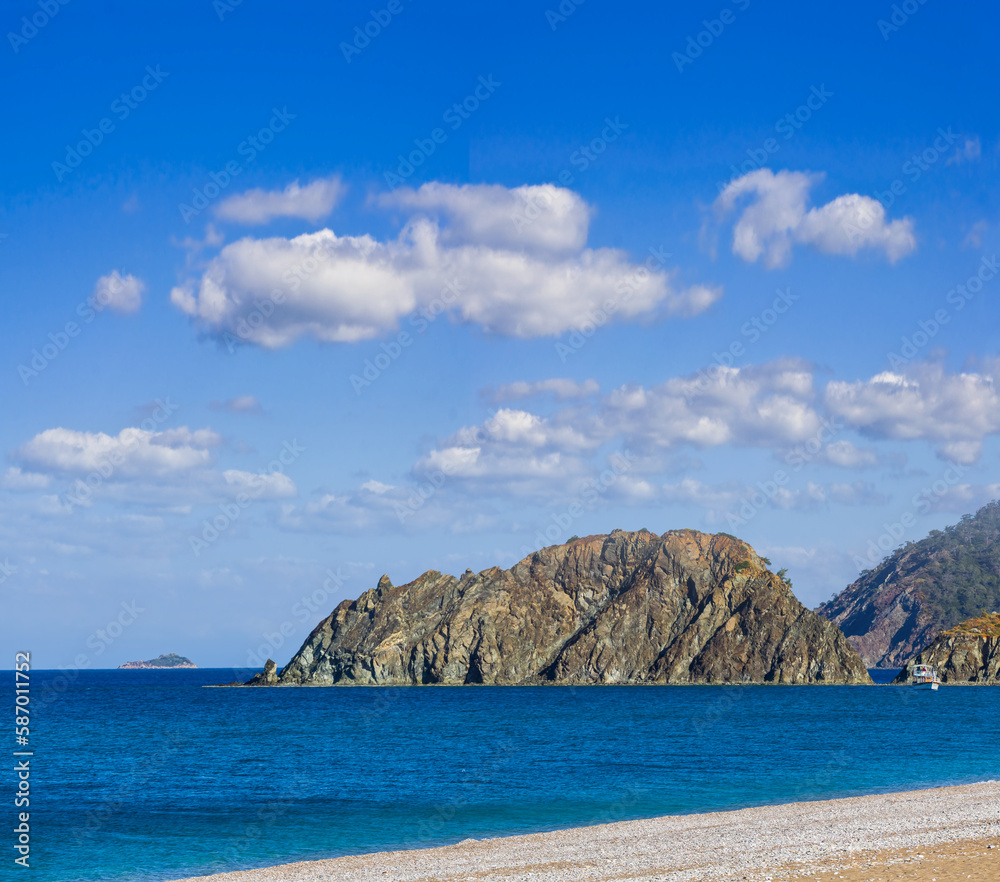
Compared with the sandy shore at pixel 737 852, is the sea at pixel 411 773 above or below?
below

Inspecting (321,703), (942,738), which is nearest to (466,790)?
(942,738)

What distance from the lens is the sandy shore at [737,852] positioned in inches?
1190

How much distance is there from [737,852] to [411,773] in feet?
125

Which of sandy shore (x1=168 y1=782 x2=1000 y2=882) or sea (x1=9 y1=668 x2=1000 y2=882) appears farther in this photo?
sea (x1=9 y1=668 x2=1000 y2=882)

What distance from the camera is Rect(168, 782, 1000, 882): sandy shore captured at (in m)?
30.2

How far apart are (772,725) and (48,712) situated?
112663mm

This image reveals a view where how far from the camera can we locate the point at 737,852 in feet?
116

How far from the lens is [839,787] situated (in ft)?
195

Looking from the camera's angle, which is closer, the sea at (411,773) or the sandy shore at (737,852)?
the sandy shore at (737,852)

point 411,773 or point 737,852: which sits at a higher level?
point 737,852

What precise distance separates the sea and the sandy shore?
484 centimetres

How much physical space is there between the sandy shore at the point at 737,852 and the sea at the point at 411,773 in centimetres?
484

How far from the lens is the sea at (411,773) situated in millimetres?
46156

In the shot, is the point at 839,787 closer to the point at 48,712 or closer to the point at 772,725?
the point at 772,725
